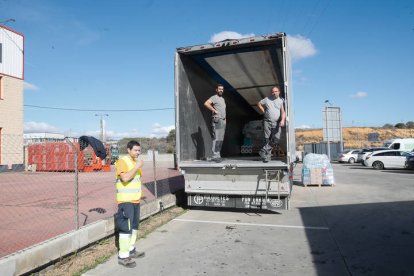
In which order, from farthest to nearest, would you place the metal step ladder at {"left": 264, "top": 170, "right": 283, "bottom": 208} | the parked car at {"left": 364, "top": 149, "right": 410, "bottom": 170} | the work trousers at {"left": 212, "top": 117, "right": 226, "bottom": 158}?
1. the parked car at {"left": 364, "top": 149, "right": 410, "bottom": 170}
2. the work trousers at {"left": 212, "top": 117, "right": 226, "bottom": 158}
3. the metal step ladder at {"left": 264, "top": 170, "right": 283, "bottom": 208}

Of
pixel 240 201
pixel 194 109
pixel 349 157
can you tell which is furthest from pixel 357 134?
pixel 240 201

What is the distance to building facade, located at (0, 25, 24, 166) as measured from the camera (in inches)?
856

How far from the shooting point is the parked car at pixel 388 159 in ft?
73.8

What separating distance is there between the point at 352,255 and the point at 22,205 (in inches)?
322

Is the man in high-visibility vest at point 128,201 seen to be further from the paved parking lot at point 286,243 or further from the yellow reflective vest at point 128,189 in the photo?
the paved parking lot at point 286,243

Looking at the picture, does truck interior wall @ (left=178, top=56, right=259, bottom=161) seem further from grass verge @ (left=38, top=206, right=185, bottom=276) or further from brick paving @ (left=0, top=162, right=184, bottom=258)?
grass verge @ (left=38, top=206, right=185, bottom=276)

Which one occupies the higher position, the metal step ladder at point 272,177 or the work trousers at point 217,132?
the work trousers at point 217,132

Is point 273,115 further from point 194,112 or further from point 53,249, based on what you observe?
point 53,249

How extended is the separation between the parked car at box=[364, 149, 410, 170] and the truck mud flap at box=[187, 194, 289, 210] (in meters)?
18.8

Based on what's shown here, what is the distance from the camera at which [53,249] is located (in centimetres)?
453

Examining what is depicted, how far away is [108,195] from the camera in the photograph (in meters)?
10.9

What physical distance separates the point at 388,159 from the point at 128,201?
881 inches

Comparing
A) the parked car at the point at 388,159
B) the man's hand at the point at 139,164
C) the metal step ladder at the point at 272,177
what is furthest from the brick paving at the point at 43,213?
the parked car at the point at 388,159

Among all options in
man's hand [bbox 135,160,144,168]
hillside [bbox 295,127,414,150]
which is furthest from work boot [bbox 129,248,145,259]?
hillside [bbox 295,127,414,150]
